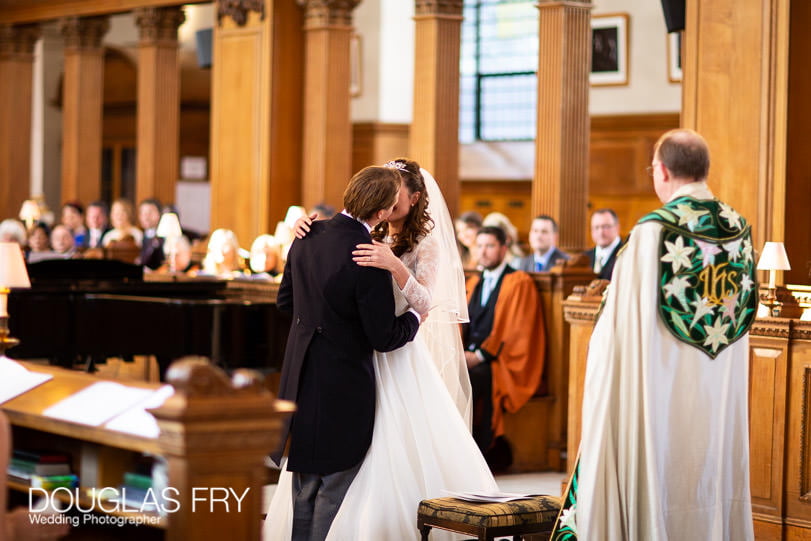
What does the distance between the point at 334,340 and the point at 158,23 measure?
13.1 m

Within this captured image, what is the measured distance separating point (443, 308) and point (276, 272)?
5.09 metres

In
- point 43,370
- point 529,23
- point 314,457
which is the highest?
point 529,23

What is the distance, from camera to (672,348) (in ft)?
14.0

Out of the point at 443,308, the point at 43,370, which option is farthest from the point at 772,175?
the point at 43,370

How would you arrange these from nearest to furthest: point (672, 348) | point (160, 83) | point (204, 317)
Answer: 1. point (672, 348)
2. point (204, 317)
3. point (160, 83)

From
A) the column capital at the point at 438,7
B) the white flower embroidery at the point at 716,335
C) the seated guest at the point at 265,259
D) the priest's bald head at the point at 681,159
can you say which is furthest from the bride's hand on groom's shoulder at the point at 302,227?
the column capital at the point at 438,7

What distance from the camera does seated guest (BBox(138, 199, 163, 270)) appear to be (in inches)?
495

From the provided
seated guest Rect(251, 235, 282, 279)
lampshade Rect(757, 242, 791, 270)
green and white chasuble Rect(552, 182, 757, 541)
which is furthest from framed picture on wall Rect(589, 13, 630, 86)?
green and white chasuble Rect(552, 182, 757, 541)

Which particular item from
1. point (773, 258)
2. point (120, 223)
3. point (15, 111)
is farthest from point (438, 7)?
point (15, 111)

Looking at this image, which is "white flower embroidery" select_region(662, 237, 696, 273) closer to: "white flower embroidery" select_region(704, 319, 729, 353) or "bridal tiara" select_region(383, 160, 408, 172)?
"white flower embroidery" select_region(704, 319, 729, 353)

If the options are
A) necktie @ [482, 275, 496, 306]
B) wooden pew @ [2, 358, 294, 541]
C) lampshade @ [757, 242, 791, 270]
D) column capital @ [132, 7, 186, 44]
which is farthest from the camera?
column capital @ [132, 7, 186, 44]

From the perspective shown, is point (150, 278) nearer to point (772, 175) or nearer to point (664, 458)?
point (772, 175)

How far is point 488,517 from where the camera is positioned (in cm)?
432

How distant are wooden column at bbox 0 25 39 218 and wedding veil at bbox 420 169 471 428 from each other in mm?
15699
